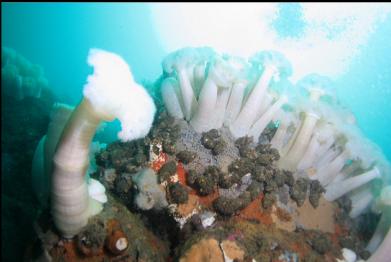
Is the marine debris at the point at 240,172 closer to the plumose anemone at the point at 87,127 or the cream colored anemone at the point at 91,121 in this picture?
the plumose anemone at the point at 87,127

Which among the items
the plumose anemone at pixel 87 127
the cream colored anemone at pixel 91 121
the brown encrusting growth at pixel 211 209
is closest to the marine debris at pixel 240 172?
the brown encrusting growth at pixel 211 209

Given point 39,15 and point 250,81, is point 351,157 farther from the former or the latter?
point 39,15

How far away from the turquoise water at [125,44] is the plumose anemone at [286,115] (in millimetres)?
1233

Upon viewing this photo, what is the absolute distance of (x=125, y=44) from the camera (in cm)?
13512

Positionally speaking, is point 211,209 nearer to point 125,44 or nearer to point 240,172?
point 240,172

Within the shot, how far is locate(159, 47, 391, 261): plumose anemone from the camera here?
5723 mm

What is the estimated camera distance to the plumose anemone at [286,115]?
572 cm

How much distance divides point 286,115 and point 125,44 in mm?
140231

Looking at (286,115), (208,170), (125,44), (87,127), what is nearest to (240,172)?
(208,170)

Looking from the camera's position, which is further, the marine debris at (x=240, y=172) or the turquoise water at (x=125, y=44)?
the turquoise water at (x=125, y=44)

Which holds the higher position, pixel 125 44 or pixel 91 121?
pixel 91 121

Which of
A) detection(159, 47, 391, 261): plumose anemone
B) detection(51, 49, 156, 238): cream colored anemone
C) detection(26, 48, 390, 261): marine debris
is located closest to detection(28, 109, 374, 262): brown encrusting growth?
detection(26, 48, 390, 261): marine debris

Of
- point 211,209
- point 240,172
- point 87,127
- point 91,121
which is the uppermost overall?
point 91,121

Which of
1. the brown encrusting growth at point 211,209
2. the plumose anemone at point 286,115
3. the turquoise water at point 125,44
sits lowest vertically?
the turquoise water at point 125,44
